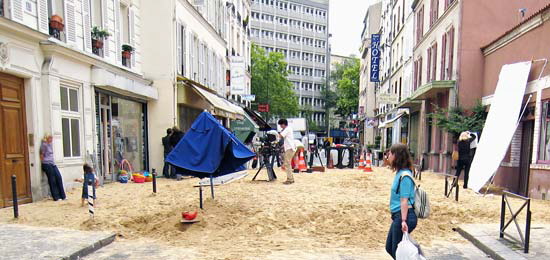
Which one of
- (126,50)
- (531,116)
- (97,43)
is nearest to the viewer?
(531,116)

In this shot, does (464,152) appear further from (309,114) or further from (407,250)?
(309,114)

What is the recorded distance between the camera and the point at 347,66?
71.9 metres

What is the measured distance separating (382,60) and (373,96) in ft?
27.0

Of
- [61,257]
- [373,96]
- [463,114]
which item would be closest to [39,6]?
[61,257]

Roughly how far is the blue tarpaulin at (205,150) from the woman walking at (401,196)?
13.2 feet

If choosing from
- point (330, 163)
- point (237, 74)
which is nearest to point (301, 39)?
point (237, 74)

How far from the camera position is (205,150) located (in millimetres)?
7258

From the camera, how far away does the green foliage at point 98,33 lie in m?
10.2

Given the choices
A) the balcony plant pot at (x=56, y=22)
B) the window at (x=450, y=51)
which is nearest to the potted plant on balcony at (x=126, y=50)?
the balcony plant pot at (x=56, y=22)

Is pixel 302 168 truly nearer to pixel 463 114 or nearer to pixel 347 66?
pixel 463 114

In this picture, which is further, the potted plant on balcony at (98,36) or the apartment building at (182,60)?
the apartment building at (182,60)

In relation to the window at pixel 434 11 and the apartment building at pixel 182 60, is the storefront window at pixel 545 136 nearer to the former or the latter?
the window at pixel 434 11

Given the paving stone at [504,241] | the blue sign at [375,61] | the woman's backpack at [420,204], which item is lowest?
the paving stone at [504,241]

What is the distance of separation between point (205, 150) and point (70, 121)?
450 cm
